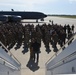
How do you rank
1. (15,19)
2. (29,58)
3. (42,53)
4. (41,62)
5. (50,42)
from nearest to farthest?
(41,62) → (29,58) → (42,53) → (50,42) → (15,19)

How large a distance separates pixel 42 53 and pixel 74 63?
1153 centimetres

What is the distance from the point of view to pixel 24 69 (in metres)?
11.9

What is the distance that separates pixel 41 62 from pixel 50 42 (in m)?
5.32

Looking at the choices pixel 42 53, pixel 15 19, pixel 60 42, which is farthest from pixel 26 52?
pixel 15 19

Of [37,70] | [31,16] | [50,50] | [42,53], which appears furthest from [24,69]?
[31,16]

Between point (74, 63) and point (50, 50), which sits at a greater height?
point (74, 63)

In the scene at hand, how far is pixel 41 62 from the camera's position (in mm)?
13125

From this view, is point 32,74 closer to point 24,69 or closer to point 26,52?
point 24,69

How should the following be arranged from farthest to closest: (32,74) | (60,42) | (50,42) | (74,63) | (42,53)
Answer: (50,42), (60,42), (42,53), (32,74), (74,63)

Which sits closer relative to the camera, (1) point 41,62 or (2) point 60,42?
(1) point 41,62

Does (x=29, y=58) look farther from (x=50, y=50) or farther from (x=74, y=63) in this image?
(x=74, y=63)

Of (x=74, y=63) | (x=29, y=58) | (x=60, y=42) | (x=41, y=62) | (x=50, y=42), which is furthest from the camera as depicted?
(x=50, y=42)

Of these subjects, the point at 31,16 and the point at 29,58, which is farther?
the point at 31,16

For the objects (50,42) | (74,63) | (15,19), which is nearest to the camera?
(74,63)
